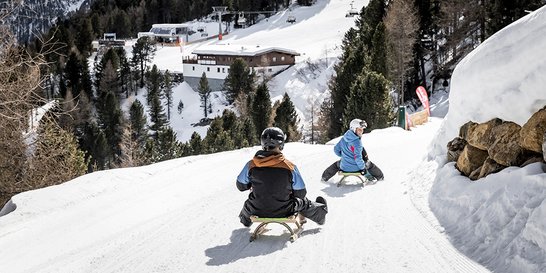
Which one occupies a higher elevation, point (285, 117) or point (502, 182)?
point (502, 182)

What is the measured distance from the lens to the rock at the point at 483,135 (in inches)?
274

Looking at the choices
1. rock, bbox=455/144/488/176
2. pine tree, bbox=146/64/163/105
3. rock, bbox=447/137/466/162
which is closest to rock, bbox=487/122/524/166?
rock, bbox=455/144/488/176

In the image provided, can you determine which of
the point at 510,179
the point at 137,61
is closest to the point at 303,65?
the point at 137,61

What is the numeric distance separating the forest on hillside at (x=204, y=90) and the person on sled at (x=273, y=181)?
3.99 metres

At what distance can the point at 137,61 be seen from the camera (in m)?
92.0

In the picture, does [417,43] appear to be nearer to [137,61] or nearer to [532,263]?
[532,263]

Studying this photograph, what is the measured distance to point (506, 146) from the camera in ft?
21.1

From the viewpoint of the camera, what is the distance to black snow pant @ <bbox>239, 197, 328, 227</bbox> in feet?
21.9

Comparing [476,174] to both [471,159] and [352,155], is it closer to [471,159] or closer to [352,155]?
[471,159]

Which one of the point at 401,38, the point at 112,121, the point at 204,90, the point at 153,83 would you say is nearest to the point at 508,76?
the point at 401,38

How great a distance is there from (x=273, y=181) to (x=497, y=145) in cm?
295

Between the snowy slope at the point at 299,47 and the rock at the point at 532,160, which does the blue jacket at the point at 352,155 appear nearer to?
the rock at the point at 532,160

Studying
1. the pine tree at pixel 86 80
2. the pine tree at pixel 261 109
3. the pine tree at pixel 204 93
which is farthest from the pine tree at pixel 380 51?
the pine tree at pixel 86 80

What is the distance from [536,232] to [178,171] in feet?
27.5
